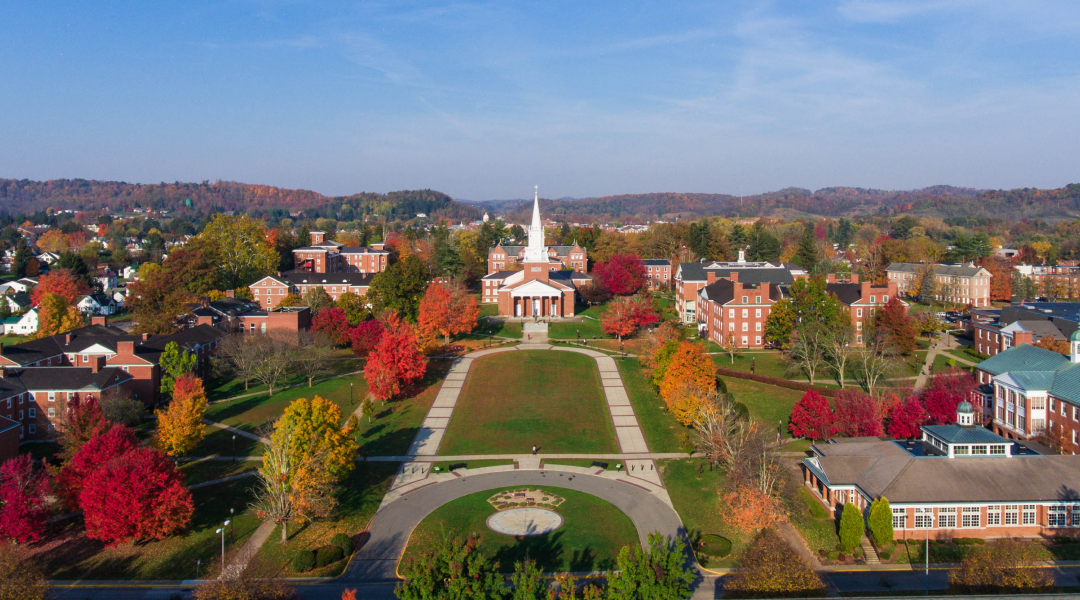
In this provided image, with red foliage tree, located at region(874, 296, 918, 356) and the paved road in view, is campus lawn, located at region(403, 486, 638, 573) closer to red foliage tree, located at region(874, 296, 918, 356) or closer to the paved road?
the paved road

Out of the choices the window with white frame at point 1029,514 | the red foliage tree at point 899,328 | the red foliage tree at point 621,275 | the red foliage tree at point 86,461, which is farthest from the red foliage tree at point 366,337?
the window with white frame at point 1029,514

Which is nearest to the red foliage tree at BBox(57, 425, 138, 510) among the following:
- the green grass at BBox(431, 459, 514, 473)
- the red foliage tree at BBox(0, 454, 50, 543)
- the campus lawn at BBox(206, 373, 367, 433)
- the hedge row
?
the red foliage tree at BBox(0, 454, 50, 543)

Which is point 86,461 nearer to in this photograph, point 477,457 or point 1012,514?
point 477,457

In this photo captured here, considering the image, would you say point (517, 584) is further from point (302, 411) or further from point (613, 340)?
point (613, 340)

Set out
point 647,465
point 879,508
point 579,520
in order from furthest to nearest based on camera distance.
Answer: point 647,465 → point 579,520 → point 879,508

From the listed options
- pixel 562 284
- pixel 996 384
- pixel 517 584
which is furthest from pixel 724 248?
pixel 517 584

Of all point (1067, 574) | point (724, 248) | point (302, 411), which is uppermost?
point (724, 248)

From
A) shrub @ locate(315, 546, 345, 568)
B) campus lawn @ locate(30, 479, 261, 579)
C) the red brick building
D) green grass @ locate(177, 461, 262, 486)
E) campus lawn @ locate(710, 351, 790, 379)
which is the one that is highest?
the red brick building
